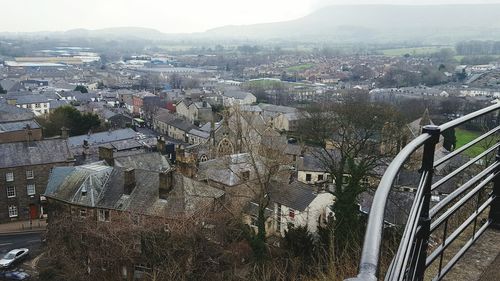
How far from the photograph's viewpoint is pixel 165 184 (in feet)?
70.6

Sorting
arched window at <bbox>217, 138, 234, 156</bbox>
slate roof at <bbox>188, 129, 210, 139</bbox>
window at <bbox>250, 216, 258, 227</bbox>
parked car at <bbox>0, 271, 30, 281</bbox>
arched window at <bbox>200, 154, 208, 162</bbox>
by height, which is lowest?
parked car at <bbox>0, 271, 30, 281</bbox>

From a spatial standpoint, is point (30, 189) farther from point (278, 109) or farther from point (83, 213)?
point (278, 109)

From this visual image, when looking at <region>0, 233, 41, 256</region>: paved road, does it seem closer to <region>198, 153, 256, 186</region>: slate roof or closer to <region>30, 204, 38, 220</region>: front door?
<region>30, 204, 38, 220</region>: front door

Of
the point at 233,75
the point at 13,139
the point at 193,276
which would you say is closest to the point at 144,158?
the point at 193,276

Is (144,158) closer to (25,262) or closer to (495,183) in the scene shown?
(25,262)

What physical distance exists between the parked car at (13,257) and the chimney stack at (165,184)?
9.22 meters

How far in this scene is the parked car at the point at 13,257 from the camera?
77.6ft

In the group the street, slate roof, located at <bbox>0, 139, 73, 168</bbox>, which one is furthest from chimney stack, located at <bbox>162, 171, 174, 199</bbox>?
slate roof, located at <bbox>0, 139, 73, 168</bbox>

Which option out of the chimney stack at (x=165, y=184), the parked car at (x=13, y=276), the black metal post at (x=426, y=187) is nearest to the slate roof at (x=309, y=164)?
the chimney stack at (x=165, y=184)

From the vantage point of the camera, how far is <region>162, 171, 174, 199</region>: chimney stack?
70.7ft

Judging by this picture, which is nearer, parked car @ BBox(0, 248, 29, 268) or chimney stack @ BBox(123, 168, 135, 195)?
chimney stack @ BBox(123, 168, 135, 195)

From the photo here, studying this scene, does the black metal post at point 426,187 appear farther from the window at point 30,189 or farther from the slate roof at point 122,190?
the window at point 30,189

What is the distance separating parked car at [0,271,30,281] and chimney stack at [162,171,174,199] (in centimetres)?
807

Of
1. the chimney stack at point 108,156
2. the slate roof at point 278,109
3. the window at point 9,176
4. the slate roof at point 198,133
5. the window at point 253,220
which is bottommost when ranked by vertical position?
the slate roof at point 198,133
